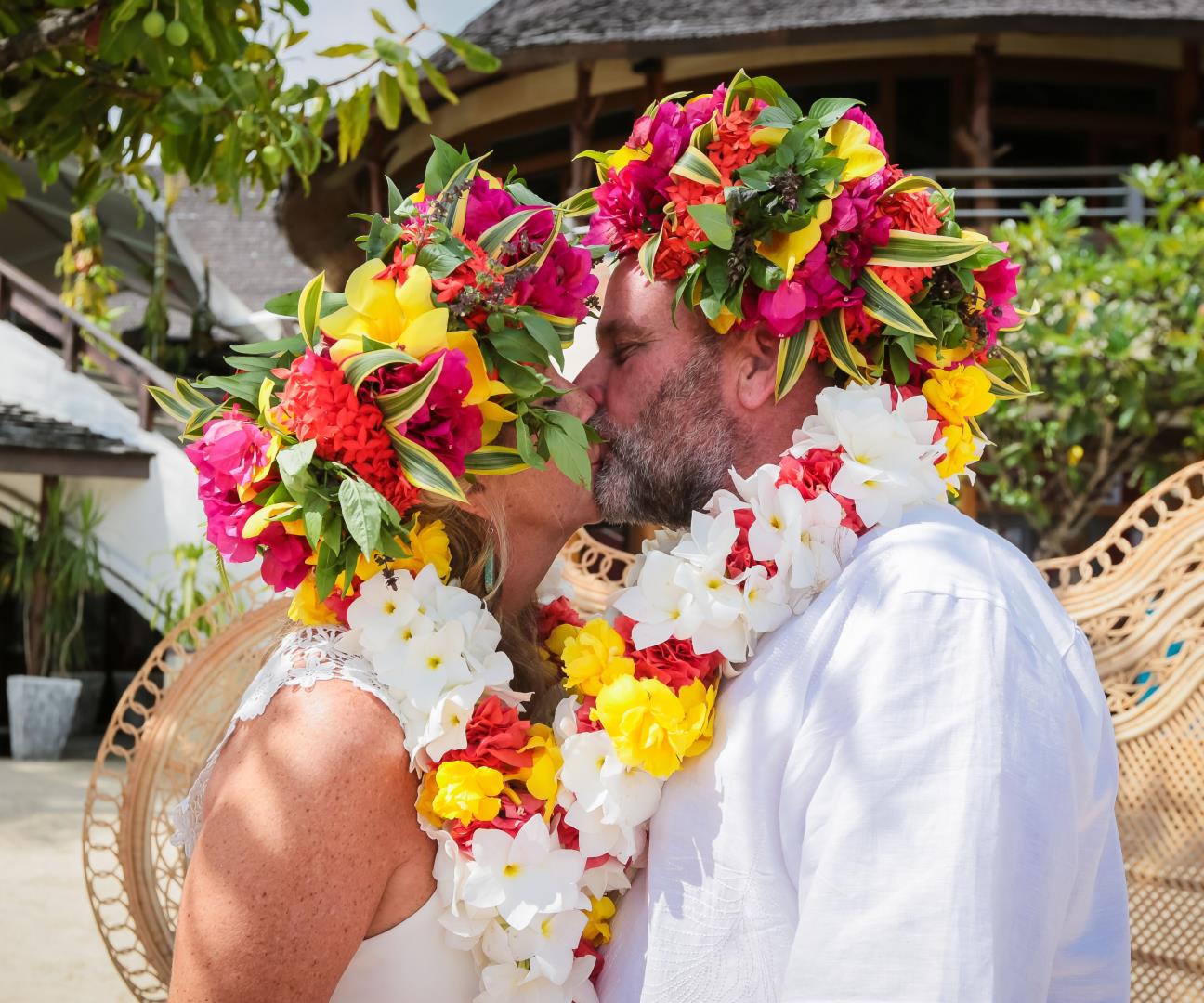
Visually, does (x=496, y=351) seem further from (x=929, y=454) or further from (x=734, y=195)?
(x=929, y=454)

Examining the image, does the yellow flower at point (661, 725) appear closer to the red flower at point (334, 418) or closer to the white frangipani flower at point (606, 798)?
the white frangipani flower at point (606, 798)

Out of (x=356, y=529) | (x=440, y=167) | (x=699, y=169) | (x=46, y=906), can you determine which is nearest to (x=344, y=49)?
(x=440, y=167)

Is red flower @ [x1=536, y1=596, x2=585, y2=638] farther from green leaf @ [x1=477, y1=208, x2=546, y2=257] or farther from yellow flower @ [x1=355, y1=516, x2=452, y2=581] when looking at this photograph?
green leaf @ [x1=477, y1=208, x2=546, y2=257]

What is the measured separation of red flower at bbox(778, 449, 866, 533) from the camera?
71.2 inches

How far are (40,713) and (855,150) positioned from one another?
9330 millimetres

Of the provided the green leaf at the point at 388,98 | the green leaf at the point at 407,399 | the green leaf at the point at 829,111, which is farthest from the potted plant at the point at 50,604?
the green leaf at the point at 829,111

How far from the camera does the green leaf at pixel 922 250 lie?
6.20ft

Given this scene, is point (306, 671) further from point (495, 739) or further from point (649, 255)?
point (649, 255)

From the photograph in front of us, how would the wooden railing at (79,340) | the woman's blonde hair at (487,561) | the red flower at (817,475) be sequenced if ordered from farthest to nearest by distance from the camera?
the wooden railing at (79,340) → the woman's blonde hair at (487,561) → the red flower at (817,475)

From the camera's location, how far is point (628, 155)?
2082 millimetres

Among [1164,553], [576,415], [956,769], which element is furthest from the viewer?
[1164,553]

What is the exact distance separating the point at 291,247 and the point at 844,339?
40.5 ft

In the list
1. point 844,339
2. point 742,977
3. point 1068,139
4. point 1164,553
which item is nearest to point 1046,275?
point 1068,139

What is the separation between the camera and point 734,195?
1.88 metres
